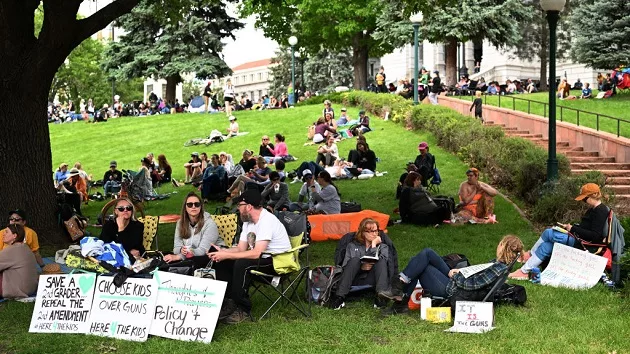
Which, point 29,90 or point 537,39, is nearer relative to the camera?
point 29,90

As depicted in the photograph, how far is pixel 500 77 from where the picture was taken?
204 feet

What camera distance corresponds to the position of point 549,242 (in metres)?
10.7

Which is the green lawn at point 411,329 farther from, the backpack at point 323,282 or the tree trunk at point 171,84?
the tree trunk at point 171,84

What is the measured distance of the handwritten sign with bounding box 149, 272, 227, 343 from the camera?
8.14m

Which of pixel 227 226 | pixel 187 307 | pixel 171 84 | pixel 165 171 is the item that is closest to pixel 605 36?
pixel 165 171

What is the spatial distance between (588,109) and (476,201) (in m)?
18.0

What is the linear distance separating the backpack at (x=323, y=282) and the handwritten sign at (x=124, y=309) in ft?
6.16

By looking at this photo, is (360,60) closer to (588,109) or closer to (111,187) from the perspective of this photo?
(588,109)

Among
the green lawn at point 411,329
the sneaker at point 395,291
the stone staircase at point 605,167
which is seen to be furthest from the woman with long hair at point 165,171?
the sneaker at point 395,291

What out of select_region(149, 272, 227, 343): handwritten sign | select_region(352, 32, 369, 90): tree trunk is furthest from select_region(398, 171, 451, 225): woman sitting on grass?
select_region(352, 32, 369, 90): tree trunk

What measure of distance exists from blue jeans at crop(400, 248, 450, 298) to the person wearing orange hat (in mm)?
1840

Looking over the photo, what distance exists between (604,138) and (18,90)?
14259mm

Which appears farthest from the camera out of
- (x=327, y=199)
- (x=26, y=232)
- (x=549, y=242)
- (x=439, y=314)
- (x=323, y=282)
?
(x=327, y=199)

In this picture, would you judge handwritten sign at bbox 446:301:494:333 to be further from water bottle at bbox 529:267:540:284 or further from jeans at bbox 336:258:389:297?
water bottle at bbox 529:267:540:284
